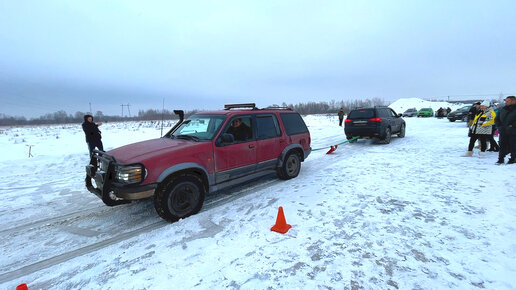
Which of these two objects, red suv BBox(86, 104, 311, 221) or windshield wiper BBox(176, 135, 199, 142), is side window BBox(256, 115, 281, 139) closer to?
red suv BBox(86, 104, 311, 221)

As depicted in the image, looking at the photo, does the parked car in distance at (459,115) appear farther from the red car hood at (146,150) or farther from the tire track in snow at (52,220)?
the tire track in snow at (52,220)

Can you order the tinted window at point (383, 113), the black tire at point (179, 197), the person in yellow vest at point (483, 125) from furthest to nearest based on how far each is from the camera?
the tinted window at point (383, 113) → the person in yellow vest at point (483, 125) → the black tire at point (179, 197)

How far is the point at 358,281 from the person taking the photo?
2.58 meters

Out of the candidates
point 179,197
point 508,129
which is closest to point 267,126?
point 179,197

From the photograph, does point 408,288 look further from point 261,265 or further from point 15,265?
point 15,265

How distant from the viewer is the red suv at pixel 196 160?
3.74 m

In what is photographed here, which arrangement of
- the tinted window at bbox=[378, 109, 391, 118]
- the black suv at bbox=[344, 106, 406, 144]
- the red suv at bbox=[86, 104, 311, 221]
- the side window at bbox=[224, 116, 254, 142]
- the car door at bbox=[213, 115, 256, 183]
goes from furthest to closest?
the tinted window at bbox=[378, 109, 391, 118] → the black suv at bbox=[344, 106, 406, 144] → the side window at bbox=[224, 116, 254, 142] → the car door at bbox=[213, 115, 256, 183] → the red suv at bbox=[86, 104, 311, 221]

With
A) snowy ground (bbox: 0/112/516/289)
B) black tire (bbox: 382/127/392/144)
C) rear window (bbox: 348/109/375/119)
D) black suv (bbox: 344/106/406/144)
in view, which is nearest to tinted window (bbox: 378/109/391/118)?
black suv (bbox: 344/106/406/144)

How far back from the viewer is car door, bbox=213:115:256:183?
182 inches

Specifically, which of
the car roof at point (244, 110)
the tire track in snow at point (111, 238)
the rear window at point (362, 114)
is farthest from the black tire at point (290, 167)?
the rear window at point (362, 114)

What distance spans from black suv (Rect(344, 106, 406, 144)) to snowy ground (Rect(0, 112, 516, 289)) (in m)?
5.10

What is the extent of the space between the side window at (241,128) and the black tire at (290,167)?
1.34 meters

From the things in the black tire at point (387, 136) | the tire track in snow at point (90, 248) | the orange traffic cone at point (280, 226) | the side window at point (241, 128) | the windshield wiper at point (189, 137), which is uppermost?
the side window at point (241, 128)

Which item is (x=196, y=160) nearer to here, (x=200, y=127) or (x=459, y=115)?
(x=200, y=127)
